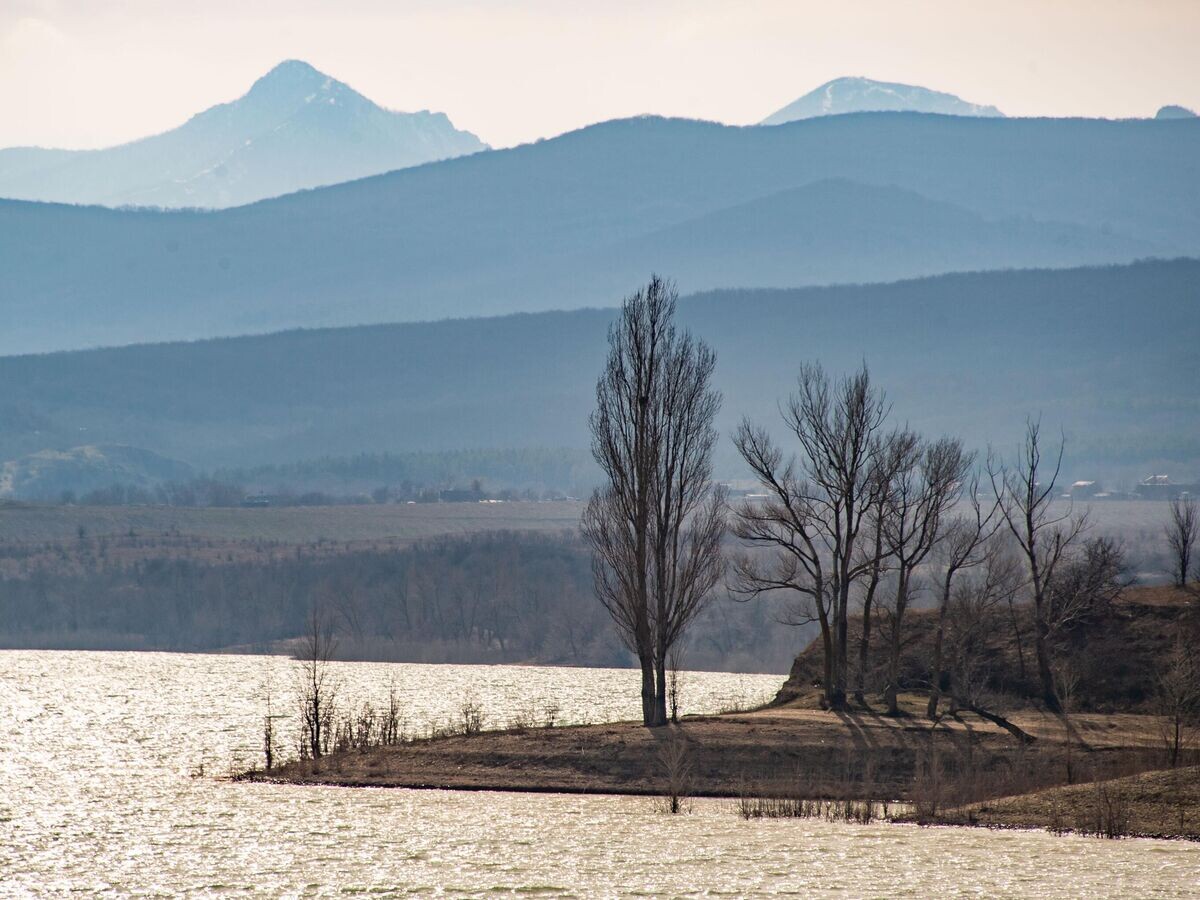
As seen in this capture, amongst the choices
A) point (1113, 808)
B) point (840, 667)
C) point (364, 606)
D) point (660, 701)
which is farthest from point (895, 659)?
point (364, 606)

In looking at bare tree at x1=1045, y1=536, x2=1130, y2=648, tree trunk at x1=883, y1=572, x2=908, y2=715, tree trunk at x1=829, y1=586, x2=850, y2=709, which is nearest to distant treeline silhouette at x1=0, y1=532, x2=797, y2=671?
bare tree at x1=1045, y1=536, x2=1130, y2=648

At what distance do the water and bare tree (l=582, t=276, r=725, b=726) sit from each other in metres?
7.80

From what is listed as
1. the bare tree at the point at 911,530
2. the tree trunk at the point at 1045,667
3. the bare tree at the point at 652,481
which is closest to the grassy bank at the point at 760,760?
the bare tree at the point at 652,481

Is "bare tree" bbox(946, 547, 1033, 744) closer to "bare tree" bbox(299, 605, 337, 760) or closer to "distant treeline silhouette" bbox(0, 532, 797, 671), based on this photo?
"bare tree" bbox(299, 605, 337, 760)

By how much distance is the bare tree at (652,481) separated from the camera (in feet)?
157

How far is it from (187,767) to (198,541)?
113 m

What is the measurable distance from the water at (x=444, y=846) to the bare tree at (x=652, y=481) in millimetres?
7798

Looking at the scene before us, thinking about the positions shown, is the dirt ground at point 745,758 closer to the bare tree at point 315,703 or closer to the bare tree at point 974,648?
the bare tree at point 315,703

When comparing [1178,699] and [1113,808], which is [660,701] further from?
[1113,808]

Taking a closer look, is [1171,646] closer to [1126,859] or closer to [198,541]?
[1126,859]

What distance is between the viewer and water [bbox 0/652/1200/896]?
98.2 feet

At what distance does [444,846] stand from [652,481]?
1691cm

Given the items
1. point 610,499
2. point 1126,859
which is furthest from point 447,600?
point 1126,859

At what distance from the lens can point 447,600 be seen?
434 feet
